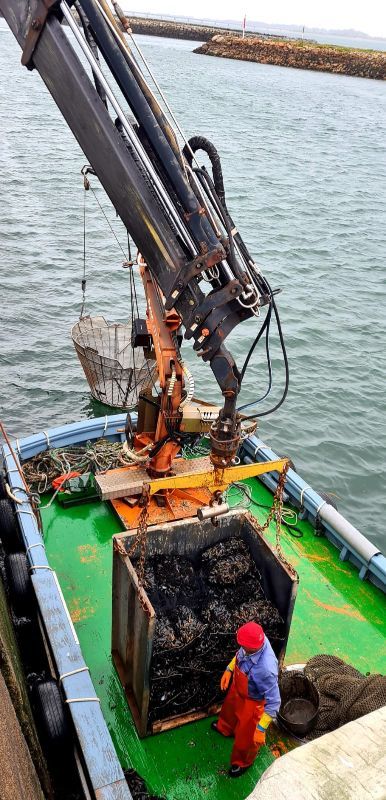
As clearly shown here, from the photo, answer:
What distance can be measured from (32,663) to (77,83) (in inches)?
209

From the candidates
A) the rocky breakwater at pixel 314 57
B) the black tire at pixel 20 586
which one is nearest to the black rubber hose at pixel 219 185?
the black tire at pixel 20 586

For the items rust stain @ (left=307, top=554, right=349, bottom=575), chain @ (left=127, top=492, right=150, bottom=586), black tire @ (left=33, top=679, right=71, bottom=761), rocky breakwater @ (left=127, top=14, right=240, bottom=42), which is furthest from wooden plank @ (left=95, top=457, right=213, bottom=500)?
rocky breakwater @ (left=127, top=14, right=240, bottom=42)

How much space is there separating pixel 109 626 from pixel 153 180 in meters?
4.08

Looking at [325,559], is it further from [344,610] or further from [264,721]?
[264,721]

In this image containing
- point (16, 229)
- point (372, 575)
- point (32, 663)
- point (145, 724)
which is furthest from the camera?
point (16, 229)

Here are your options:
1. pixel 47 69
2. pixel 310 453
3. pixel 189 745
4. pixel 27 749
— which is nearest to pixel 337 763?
pixel 27 749

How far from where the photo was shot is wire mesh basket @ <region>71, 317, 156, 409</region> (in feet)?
36.1

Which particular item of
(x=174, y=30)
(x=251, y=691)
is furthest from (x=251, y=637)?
(x=174, y=30)

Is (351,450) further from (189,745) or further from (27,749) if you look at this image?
(27,749)

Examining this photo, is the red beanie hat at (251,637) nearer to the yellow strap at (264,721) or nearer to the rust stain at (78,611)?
the yellow strap at (264,721)

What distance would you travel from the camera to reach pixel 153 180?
461 cm

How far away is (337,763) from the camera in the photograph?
234 centimetres

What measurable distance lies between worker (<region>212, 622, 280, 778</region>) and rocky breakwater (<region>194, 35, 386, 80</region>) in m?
79.2

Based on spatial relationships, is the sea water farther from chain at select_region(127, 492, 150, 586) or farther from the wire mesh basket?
chain at select_region(127, 492, 150, 586)
